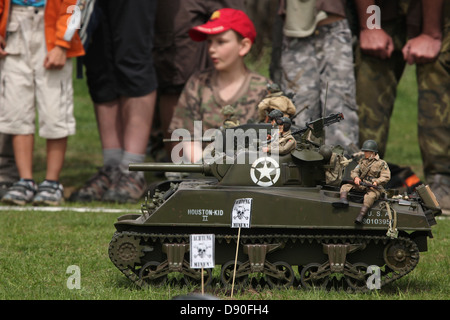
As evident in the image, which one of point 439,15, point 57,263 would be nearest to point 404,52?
point 439,15

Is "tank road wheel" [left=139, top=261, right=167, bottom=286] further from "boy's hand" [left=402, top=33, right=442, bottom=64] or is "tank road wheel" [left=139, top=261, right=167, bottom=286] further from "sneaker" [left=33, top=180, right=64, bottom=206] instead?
"boy's hand" [left=402, top=33, right=442, bottom=64]

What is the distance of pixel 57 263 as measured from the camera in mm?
8531

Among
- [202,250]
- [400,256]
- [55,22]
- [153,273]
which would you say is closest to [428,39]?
[400,256]

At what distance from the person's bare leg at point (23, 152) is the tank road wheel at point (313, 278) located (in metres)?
4.72

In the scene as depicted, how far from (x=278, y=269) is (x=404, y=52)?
4.36 m

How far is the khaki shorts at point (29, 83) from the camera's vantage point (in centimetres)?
1083

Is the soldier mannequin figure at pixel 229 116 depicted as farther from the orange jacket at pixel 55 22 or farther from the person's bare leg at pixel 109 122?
the person's bare leg at pixel 109 122

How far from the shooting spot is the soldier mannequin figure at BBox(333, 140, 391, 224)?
7277 mm

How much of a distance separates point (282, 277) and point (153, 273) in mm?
1042

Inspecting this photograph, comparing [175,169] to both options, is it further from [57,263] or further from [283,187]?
[57,263]

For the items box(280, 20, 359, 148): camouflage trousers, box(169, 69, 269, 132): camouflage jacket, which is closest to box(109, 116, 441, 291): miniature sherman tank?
box(169, 69, 269, 132): camouflage jacket

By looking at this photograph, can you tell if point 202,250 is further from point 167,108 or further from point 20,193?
point 167,108

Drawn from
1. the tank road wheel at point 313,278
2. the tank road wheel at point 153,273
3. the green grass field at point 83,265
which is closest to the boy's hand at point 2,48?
the green grass field at point 83,265

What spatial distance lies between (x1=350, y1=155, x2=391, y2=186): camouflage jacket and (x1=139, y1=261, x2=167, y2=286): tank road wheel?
1.73m
